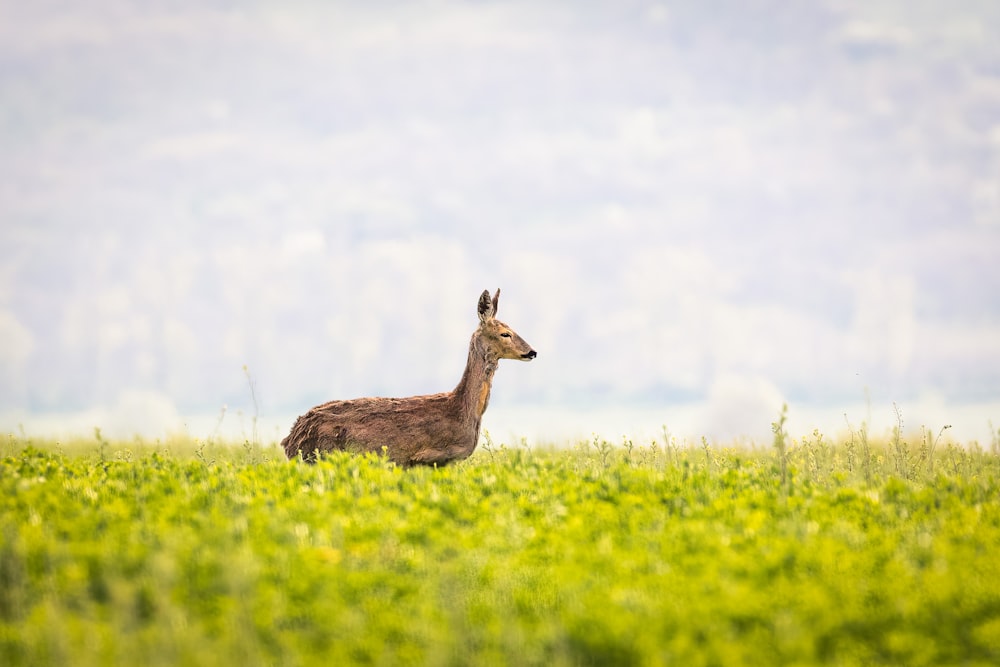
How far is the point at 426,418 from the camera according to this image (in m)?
15.7

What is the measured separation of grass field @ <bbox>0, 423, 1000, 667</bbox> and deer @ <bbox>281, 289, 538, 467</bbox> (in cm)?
305

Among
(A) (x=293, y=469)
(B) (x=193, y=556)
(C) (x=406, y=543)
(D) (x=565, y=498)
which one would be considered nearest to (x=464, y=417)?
(A) (x=293, y=469)

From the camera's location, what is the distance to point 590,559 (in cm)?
860

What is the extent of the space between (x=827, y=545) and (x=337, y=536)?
5.12m

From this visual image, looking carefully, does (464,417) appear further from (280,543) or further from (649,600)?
(649,600)

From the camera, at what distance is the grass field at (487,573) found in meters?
6.82

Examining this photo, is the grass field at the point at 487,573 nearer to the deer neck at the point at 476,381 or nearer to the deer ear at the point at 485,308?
the deer neck at the point at 476,381

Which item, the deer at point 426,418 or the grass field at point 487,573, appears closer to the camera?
the grass field at point 487,573

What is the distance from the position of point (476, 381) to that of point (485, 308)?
54.3 inches

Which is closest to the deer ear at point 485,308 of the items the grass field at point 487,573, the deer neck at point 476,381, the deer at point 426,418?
the deer at point 426,418

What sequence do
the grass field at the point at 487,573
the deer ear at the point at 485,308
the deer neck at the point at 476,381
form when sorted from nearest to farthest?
the grass field at the point at 487,573
the deer neck at the point at 476,381
the deer ear at the point at 485,308

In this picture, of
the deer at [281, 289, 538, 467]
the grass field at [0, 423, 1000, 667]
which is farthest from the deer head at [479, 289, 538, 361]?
the grass field at [0, 423, 1000, 667]

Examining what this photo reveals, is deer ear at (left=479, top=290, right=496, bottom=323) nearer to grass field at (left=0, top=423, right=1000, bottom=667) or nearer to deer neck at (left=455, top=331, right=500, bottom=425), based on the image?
deer neck at (left=455, top=331, right=500, bottom=425)

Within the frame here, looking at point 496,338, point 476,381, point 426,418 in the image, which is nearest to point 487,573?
point 426,418
